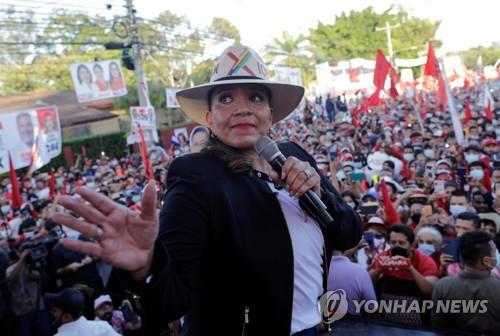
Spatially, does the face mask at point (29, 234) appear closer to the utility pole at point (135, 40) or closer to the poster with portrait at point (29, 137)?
the poster with portrait at point (29, 137)

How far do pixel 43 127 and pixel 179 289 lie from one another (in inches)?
342

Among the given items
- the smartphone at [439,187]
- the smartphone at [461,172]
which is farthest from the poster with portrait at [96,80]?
the smartphone at [439,187]

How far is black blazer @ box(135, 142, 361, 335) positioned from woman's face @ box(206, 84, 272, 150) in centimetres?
19

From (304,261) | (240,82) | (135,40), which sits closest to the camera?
(304,261)

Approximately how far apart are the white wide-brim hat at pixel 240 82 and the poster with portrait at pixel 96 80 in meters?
13.6

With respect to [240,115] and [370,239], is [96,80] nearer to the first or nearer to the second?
[370,239]

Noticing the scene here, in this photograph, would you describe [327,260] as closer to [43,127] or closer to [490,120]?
[43,127]

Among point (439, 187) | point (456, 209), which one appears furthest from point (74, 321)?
point (439, 187)

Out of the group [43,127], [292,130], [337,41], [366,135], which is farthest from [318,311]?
[337,41]

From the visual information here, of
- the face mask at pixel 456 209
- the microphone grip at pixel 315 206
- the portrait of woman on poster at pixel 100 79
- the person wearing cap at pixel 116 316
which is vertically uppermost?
the portrait of woman on poster at pixel 100 79

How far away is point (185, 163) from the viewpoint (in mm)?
1546

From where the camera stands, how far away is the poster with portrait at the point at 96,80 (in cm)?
1471

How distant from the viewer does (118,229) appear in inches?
45.9

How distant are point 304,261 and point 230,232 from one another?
281 mm
